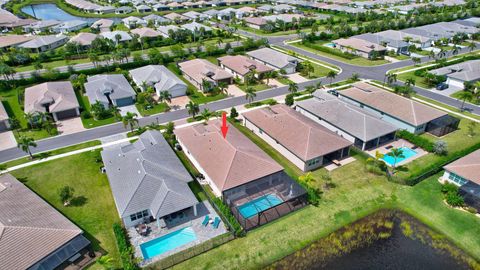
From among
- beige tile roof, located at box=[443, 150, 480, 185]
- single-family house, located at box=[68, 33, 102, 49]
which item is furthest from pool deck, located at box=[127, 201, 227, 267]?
single-family house, located at box=[68, 33, 102, 49]

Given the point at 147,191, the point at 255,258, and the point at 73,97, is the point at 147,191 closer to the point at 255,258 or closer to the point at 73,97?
the point at 255,258

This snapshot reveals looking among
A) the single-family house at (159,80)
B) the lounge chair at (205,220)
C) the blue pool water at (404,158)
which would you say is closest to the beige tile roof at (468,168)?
the blue pool water at (404,158)

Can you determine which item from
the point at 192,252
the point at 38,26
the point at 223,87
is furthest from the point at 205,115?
the point at 38,26

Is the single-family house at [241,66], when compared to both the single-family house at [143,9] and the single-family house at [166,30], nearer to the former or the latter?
the single-family house at [166,30]

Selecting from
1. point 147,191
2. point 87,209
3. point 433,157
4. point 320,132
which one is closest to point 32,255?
point 87,209

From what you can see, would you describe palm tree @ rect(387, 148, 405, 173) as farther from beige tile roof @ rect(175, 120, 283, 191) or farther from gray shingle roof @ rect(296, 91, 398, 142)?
beige tile roof @ rect(175, 120, 283, 191)

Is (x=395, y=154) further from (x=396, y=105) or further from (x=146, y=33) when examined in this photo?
(x=146, y=33)

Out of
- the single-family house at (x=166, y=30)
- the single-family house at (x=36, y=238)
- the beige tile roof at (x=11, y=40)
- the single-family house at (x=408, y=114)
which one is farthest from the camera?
the single-family house at (x=166, y=30)
